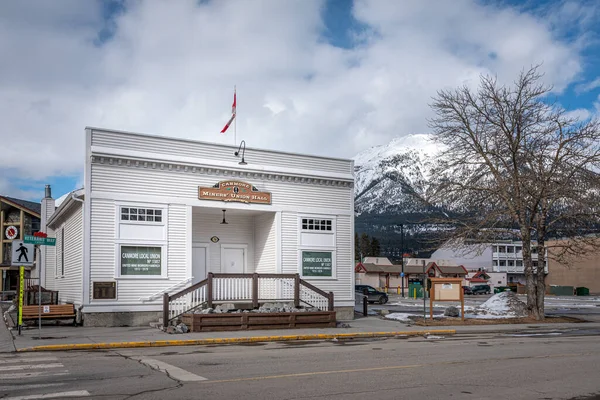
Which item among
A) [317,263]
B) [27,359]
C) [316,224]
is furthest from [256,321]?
[27,359]

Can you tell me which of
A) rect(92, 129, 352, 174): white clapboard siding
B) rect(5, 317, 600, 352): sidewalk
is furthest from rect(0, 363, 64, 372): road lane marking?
rect(92, 129, 352, 174): white clapboard siding

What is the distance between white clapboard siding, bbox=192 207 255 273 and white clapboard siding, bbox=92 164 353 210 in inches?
54.5

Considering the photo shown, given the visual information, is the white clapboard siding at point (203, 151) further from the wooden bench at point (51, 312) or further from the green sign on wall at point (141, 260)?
the wooden bench at point (51, 312)

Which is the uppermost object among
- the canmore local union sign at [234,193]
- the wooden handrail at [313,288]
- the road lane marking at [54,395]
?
the canmore local union sign at [234,193]

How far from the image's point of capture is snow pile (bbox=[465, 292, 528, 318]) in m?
27.9

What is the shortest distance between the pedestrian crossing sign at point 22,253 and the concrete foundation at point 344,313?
1254 cm

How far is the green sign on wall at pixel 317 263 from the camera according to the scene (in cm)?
2581

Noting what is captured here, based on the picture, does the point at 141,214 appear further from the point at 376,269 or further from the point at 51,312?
the point at 376,269

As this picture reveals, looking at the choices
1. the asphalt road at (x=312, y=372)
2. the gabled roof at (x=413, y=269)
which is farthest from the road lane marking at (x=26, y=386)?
the gabled roof at (x=413, y=269)

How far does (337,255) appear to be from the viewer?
2667 cm

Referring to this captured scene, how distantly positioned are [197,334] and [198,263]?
20.4 ft

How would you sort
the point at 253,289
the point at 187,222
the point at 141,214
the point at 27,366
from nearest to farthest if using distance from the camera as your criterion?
the point at 27,366
the point at 141,214
the point at 253,289
the point at 187,222

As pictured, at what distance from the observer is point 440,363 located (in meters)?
12.8

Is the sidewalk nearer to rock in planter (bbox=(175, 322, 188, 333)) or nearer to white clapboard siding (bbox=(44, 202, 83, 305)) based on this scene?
rock in planter (bbox=(175, 322, 188, 333))
